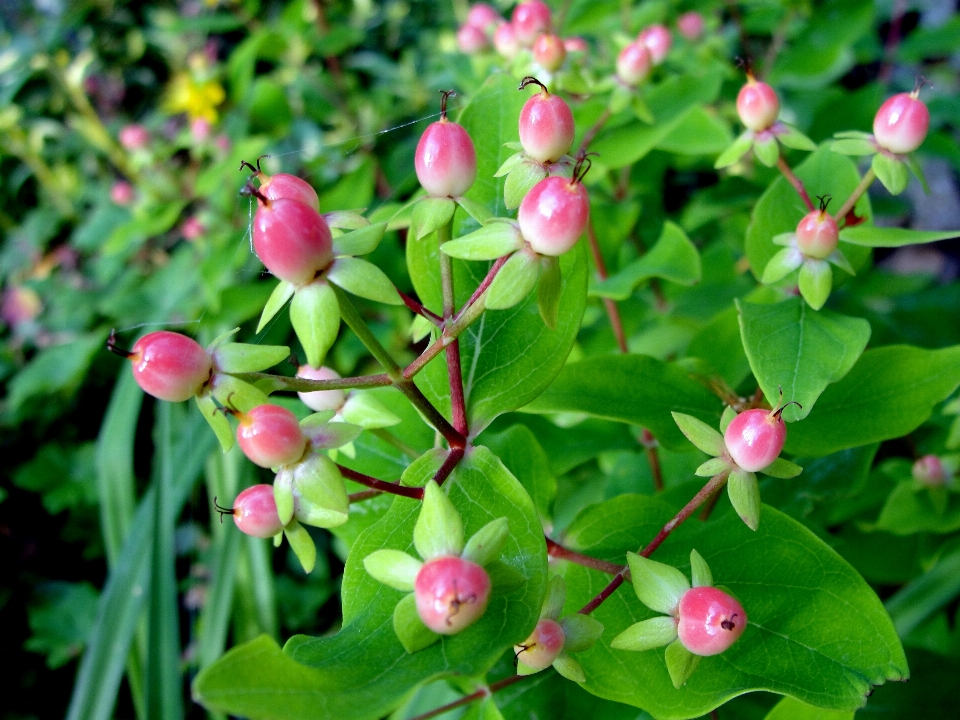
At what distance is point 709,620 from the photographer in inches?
17.1

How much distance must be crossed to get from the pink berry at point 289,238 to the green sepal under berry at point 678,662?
0.35 m

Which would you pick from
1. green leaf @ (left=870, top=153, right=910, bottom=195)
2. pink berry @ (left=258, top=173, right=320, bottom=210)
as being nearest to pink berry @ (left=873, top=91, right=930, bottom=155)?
green leaf @ (left=870, top=153, right=910, bottom=195)

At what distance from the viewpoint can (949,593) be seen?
833 mm

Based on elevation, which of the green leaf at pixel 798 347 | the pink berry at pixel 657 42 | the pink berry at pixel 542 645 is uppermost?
the pink berry at pixel 657 42

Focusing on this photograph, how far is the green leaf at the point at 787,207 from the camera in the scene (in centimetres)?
68

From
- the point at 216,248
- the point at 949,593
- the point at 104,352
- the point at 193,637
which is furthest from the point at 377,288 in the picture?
the point at 104,352

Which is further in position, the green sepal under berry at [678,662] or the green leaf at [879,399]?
the green leaf at [879,399]

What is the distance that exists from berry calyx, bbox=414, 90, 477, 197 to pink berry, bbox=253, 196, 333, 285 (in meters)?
0.09

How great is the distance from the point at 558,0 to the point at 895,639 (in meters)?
1.16

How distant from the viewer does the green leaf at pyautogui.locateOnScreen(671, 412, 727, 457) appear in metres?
0.50

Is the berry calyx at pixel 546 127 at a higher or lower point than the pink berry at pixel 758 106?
higher

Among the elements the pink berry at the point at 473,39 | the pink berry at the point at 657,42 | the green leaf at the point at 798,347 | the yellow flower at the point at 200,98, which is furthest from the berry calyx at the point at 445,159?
the yellow flower at the point at 200,98

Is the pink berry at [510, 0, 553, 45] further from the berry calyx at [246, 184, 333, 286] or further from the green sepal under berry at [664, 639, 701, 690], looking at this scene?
the green sepal under berry at [664, 639, 701, 690]

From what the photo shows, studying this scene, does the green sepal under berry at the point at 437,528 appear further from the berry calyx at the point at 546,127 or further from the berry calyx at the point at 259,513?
the berry calyx at the point at 546,127
